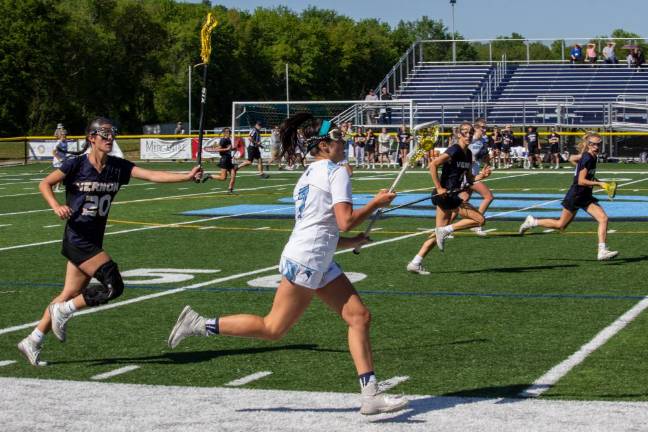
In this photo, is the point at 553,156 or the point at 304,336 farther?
the point at 553,156

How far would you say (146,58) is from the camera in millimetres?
106375

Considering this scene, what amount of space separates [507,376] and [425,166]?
115 feet

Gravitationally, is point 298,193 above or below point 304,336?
above

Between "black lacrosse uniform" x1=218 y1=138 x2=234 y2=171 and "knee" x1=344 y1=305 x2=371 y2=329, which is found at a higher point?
"knee" x1=344 y1=305 x2=371 y2=329

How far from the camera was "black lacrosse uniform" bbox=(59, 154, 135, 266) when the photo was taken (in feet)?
28.6

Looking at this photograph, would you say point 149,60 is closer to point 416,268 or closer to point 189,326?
point 416,268

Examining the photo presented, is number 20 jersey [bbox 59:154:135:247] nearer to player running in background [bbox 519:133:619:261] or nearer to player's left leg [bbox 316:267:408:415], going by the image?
player's left leg [bbox 316:267:408:415]

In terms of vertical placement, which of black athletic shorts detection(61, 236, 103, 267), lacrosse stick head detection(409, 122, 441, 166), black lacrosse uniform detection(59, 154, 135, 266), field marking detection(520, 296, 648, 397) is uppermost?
lacrosse stick head detection(409, 122, 441, 166)

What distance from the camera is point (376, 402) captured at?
6.81m

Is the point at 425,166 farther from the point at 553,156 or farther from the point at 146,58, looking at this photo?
the point at 146,58

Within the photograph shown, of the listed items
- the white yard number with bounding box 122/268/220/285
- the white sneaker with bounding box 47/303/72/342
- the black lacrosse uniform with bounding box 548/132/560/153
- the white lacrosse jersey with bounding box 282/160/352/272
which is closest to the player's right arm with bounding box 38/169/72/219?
the white sneaker with bounding box 47/303/72/342

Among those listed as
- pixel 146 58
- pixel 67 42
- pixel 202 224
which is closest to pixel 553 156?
pixel 202 224

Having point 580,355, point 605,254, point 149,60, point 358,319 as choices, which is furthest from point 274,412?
point 149,60

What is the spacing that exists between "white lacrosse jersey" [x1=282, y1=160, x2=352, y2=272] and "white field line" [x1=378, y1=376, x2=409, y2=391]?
104 centimetres
